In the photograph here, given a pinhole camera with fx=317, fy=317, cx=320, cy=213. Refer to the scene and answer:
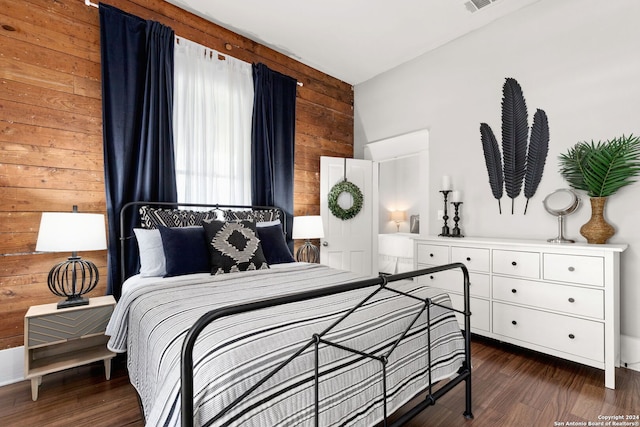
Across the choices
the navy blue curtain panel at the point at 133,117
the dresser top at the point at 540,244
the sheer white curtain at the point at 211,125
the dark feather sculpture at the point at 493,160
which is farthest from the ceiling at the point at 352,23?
the dresser top at the point at 540,244

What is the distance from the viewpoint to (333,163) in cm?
399

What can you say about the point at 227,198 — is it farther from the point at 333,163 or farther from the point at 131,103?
the point at 333,163

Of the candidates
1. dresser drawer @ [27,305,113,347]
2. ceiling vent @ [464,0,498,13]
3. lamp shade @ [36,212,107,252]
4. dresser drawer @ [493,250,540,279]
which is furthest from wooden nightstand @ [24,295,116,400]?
ceiling vent @ [464,0,498,13]

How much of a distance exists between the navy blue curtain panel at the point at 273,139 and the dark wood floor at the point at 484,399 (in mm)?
1951

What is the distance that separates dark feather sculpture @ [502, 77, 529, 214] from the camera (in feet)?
9.40

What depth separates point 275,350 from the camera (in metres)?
1.03

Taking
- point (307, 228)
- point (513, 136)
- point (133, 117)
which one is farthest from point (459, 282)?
point (133, 117)

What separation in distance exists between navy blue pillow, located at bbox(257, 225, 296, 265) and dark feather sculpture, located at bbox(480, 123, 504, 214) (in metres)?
2.05

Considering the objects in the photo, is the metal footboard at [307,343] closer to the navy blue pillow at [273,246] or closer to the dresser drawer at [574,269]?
the dresser drawer at [574,269]

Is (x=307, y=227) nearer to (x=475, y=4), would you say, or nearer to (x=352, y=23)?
(x=352, y=23)

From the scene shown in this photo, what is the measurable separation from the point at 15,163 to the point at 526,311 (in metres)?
3.84

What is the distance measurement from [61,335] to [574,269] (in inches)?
134

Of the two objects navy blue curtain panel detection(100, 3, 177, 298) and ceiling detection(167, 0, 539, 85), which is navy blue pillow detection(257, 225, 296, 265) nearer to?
navy blue curtain panel detection(100, 3, 177, 298)

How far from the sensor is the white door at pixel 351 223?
3945 mm
